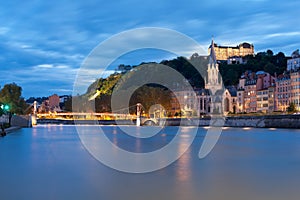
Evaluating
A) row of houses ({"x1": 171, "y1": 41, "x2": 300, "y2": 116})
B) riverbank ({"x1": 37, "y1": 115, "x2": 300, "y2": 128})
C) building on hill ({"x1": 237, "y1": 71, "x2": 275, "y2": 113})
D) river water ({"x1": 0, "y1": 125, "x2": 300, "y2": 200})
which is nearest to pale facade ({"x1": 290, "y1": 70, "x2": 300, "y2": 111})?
row of houses ({"x1": 171, "y1": 41, "x2": 300, "y2": 116})

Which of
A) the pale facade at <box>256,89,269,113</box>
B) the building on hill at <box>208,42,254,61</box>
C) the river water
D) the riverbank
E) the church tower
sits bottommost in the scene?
the river water

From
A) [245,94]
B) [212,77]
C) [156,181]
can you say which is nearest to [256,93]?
[245,94]

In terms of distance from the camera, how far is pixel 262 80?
9162 centimetres

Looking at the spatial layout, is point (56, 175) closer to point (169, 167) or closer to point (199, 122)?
point (169, 167)

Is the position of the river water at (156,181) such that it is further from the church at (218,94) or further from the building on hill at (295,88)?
the church at (218,94)

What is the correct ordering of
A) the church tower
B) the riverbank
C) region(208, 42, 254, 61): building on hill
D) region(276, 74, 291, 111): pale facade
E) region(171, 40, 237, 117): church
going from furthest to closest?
region(208, 42, 254, 61): building on hill
the church tower
region(171, 40, 237, 117): church
region(276, 74, 291, 111): pale facade
the riverbank

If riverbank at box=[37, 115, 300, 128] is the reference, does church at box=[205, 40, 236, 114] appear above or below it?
above

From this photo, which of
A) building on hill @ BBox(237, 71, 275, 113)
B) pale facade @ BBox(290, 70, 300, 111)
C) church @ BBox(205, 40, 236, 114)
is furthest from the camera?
church @ BBox(205, 40, 236, 114)

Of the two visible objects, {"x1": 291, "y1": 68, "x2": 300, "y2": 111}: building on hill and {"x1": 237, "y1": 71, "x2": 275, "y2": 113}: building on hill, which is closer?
{"x1": 291, "y1": 68, "x2": 300, "y2": 111}: building on hill

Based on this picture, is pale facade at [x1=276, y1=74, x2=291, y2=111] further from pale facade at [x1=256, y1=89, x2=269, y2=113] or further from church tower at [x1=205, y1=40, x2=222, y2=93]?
church tower at [x1=205, y1=40, x2=222, y2=93]

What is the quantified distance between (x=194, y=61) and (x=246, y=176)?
114916mm

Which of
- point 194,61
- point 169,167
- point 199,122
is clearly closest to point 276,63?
point 194,61

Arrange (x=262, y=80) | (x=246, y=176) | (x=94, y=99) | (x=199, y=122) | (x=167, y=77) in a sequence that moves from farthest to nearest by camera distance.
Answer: (x=167, y=77)
(x=94, y=99)
(x=262, y=80)
(x=199, y=122)
(x=246, y=176)

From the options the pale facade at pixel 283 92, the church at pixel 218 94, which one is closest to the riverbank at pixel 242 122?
the pale facade at pixel 283 92
